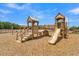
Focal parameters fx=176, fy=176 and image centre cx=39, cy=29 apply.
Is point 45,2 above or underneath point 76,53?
above

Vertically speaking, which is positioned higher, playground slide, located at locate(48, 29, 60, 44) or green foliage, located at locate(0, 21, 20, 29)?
green foliage, located at locate(0, 21, 20, 29)

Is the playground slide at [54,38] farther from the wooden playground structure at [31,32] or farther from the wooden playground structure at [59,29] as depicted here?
the wooden playground structure at [31,32]

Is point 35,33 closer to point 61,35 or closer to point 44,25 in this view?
point 44,25

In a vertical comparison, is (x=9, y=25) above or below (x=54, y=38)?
above

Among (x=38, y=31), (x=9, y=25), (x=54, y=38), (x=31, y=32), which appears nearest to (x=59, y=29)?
(x=54, y=38)

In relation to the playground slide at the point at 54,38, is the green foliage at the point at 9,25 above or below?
above

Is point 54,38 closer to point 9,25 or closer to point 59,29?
point 59,29

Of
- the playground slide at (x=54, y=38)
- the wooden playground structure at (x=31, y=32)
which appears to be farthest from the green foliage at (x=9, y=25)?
the playground slide at (x=54, y=38)

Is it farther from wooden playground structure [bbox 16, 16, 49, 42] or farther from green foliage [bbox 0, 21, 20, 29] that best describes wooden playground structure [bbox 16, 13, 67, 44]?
green foliage [bbox 0, 21, 20, 29]

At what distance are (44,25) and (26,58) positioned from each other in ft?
2.44

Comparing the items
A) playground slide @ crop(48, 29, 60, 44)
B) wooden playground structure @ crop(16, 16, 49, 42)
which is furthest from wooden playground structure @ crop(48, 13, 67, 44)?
wooden playground structure @ crop(16, 16, 49, 42)

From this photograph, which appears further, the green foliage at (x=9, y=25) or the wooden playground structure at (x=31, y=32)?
the wooden playground structure at (x=31, y=32)

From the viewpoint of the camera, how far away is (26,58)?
10.8ft

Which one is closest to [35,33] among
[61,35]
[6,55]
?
[61,35]
